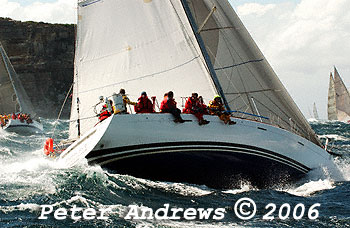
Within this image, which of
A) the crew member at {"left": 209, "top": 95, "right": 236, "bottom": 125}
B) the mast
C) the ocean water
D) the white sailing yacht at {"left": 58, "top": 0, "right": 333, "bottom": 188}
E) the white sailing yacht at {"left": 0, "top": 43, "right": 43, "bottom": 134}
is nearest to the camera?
the ocean water

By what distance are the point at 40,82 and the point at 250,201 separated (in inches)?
3354

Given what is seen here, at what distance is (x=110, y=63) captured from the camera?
14.5 meters

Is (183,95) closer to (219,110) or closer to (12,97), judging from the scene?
(219,110)

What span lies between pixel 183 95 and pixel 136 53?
1.85m

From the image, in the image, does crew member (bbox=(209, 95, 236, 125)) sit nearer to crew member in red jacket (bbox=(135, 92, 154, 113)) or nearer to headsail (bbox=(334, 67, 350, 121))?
crew member in red jacket (bbox=(135, 92, 154, 113))

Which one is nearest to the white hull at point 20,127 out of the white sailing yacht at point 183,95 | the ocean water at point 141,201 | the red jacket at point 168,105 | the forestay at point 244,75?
the white sailing yacht at point 183,95

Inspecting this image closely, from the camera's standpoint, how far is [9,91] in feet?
158

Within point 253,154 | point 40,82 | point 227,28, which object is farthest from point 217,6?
point 40,82

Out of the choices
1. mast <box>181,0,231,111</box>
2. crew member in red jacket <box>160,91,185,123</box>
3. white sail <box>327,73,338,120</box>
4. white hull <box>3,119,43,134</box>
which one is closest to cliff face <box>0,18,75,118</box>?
white sail <box>327,73,338,120</box>

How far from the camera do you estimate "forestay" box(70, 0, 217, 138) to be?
44.1ft

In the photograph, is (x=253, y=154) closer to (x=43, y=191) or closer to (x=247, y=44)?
(x=247, y=44)

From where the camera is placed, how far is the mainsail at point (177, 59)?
1345cm

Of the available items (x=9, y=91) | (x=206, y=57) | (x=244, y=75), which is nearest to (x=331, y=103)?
(x=9, y=91)

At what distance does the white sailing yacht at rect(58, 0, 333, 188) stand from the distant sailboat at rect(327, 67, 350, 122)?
5549 cm
